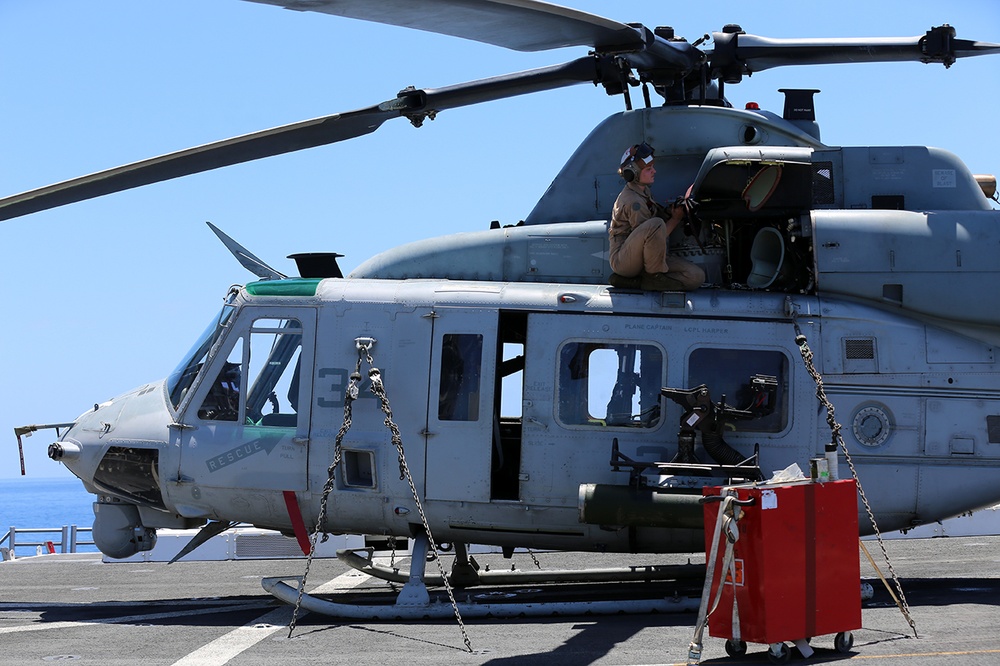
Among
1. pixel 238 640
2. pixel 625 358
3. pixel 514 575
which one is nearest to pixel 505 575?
pixel 514 575

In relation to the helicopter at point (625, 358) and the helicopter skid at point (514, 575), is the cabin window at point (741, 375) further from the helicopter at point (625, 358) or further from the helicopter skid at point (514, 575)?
the helicopter skid at point (514, 575)

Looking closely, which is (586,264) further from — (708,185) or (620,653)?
(620,653)

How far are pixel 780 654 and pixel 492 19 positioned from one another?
15.8ft

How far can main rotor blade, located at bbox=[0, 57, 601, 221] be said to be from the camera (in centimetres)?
967

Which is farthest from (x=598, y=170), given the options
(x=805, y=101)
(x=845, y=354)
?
(x=845, y=354)

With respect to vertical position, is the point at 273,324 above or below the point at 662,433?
above

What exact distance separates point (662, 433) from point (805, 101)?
373 cm

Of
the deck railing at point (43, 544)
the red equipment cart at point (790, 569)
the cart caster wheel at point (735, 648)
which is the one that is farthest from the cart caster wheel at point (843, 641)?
the deck railing at point (43, 544)

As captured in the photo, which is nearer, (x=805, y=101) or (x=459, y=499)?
(x=459, y=499)

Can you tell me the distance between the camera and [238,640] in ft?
27.3

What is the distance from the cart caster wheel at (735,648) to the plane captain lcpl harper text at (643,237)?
345 centimetres

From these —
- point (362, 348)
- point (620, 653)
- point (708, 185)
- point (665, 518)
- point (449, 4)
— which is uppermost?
point (449, 4)

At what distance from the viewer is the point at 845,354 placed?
31.3 feet

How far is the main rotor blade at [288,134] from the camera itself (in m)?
9.67
